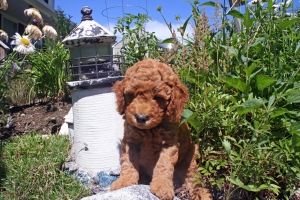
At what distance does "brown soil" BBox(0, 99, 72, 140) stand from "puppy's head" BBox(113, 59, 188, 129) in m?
2.96

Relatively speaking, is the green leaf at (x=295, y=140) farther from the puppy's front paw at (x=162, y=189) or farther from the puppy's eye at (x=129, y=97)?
the puppy's eye at (x=129, y=97)

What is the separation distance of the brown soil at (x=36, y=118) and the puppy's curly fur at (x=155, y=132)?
8.88ft

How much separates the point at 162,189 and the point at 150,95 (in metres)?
0.66

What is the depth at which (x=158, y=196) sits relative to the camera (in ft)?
7.17

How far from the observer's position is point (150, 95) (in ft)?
7.11

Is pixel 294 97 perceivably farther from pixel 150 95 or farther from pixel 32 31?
pixel 32 31

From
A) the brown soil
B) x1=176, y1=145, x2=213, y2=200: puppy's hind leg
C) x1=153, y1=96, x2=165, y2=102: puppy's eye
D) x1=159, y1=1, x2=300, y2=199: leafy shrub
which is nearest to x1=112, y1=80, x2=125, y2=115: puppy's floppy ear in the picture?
x1=153, y1=96, x2=165, y2=102: puppy's eye

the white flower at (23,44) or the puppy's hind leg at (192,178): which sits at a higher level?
the white flower at (23,44)

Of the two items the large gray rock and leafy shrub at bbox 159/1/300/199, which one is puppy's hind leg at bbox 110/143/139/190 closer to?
the large gray rock

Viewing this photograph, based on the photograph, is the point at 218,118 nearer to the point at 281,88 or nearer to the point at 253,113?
the point at 253,113

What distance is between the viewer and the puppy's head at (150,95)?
212 centimetres

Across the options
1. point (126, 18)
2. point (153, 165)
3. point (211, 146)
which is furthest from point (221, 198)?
point (126, 18)

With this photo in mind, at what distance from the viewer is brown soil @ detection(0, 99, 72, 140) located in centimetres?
496

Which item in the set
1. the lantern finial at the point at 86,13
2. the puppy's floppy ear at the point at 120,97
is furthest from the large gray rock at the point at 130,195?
the lantern finial at the point at 86,13
